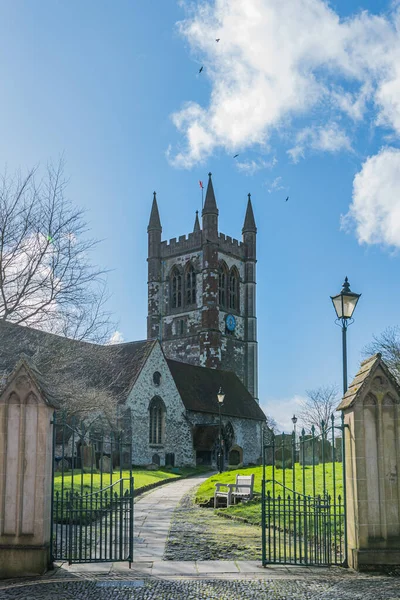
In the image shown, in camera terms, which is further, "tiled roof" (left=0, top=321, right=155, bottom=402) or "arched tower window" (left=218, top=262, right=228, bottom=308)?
"arched tower window" (left=218, top=262, right=228, bottom=308)

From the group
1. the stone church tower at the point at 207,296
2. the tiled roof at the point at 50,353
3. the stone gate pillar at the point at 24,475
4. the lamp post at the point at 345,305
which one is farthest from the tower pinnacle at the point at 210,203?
the stone gate pillar at the point at 24,475

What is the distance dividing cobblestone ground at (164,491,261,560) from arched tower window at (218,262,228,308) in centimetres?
5136

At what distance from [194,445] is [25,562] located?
36679mm

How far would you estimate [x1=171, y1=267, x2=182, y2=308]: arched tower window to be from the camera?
69500mm

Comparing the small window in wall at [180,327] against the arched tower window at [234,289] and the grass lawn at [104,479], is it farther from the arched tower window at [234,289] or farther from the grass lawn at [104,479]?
the grass lawn at [104,479]

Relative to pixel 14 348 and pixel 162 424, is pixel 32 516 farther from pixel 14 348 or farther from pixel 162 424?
pixel 162 424

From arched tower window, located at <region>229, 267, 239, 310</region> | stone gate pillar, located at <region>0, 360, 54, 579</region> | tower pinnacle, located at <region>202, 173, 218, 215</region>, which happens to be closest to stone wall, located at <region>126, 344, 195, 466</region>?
arched tower window, located at <region>229, 267, 239, 310</region>

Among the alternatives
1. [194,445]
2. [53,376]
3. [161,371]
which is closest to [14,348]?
[53,376]

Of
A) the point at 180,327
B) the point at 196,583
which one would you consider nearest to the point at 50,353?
the point at 196,583

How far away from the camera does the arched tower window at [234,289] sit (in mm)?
70188

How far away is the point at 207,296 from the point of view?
66.0 metres

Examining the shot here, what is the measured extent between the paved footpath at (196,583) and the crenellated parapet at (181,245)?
59456 millimetres

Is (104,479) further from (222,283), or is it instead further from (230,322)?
(222,283)

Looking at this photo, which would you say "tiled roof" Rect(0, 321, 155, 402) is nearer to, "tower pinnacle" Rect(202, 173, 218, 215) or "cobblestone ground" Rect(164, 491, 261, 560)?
"cobblestone ground" Rect(164, 491, 261, 560)
